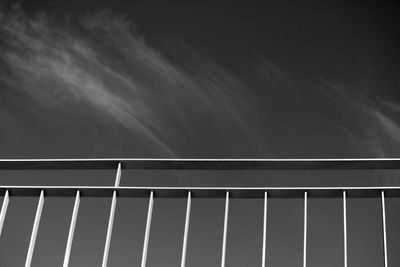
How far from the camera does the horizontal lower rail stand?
3.11m

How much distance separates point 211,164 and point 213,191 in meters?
0.15

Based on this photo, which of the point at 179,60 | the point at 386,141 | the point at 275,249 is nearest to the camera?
the point at 275,249

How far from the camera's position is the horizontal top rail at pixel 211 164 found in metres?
3.17

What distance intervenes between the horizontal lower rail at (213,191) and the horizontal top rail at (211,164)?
116 millimetres

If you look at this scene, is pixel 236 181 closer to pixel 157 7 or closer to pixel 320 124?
pixel 320 124

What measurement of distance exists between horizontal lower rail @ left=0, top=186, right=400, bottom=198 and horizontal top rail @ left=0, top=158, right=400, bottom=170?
0.12 metres

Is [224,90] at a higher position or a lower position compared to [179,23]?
lower

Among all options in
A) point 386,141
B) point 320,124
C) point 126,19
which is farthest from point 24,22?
point 386,141

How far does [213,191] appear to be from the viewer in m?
3.18

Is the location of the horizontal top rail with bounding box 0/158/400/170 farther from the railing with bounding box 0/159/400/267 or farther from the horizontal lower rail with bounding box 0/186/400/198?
the horizontal lower rail with bounding box 0/186/400/198

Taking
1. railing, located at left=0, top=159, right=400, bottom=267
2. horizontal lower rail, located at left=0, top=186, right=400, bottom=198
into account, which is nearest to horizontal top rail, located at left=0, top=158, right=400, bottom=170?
railing, located at left=0, top=159, right=400, bottom=267

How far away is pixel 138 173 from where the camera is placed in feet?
32.3

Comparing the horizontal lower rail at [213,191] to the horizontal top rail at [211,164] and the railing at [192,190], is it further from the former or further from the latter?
the horizontal top rail at [211,164]

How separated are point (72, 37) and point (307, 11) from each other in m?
3.36
